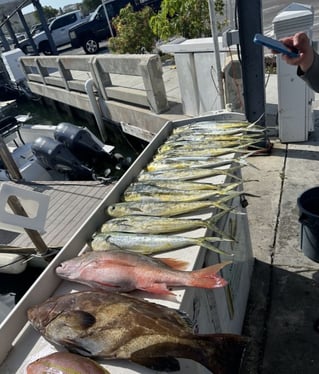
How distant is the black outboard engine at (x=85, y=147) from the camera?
8820 mm

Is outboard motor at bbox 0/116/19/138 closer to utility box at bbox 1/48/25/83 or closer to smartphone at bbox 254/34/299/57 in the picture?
smartphone at bbox 254/34/299/57

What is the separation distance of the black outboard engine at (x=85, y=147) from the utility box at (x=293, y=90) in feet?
14.8

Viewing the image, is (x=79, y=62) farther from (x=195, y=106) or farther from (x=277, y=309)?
(x=277, y=309)

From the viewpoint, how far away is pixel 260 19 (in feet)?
17.4

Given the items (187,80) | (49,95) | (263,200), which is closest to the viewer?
(263,200)

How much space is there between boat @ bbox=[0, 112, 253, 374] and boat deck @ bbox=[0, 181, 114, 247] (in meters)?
3.01

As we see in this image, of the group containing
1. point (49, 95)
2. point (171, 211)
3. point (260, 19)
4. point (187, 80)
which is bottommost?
point (49, 95)

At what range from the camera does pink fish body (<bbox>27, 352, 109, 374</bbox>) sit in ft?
4.76

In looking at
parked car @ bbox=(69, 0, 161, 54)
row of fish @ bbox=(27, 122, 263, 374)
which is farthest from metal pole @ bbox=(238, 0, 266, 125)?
parked car @ bbox=(69, 0, 161, 54)

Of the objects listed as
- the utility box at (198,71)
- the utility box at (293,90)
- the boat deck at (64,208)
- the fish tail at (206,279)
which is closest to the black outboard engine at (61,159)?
the boat deck at (64,208)

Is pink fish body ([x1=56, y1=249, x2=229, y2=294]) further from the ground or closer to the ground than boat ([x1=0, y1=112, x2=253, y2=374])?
further from the ground

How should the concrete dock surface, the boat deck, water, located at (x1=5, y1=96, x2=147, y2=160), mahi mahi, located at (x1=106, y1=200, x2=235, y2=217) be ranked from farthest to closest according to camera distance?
water, located at (x1=5, y1=96, x2=147, y2=160), the boat deck, the concrete dock surface, mahi mahi, located at (x1=106, y1=200, x2=235, y2=217)

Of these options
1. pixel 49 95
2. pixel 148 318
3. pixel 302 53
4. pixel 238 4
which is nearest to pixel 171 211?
pixel 148 318

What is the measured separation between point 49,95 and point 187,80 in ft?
31.3
